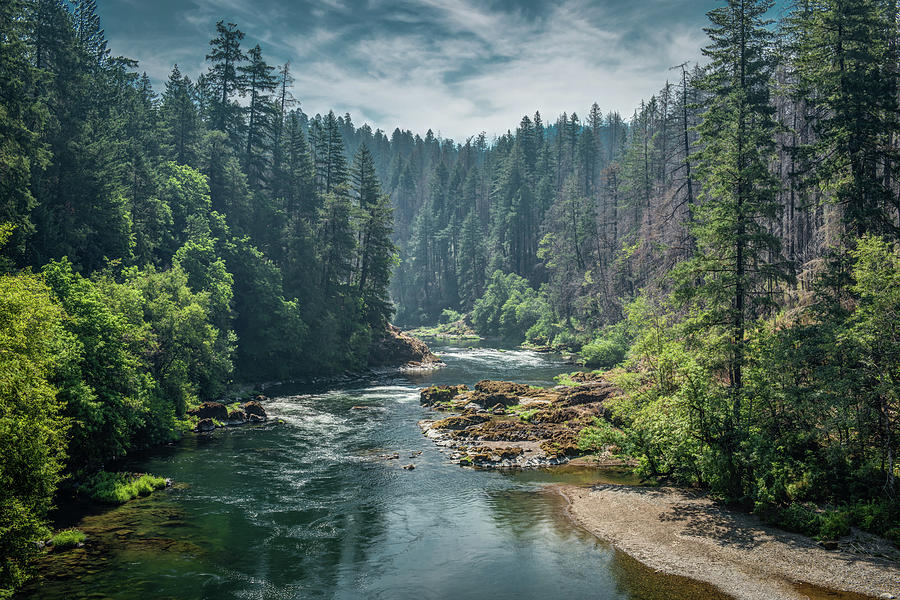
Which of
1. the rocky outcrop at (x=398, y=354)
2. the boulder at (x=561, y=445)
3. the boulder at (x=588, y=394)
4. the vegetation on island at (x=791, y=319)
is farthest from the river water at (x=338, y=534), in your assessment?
the rocky outcrop at (x=398, y=354)

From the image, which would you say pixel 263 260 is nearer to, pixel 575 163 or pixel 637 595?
pixel 637 595

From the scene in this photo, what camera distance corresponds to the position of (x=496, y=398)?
122 feet

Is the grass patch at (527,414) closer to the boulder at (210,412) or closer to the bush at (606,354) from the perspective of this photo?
the boulder at (210,412)

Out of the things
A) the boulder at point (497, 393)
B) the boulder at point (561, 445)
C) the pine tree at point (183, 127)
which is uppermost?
the pine tree at point (183, 127)

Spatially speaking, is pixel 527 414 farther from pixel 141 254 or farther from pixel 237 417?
pixel 141 254

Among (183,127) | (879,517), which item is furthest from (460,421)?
(183,127)

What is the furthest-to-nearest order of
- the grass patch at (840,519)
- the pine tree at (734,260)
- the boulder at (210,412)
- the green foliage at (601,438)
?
the boulder at (210,412) → the green foliage at (601,438) → the pine tree at (734,260) → the grass patch at (840,519)

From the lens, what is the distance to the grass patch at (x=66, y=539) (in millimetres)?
15883

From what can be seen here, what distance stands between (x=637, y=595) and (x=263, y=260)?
151 ft

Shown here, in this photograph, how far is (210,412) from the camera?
3269 centimetres

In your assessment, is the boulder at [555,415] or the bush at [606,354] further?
the bush at [606,354]

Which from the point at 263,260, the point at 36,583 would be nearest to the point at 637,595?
the point at 36,583

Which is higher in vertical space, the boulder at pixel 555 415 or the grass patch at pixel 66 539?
the boulder at pixel 555 415

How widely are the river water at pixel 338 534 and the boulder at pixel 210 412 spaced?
313cm
